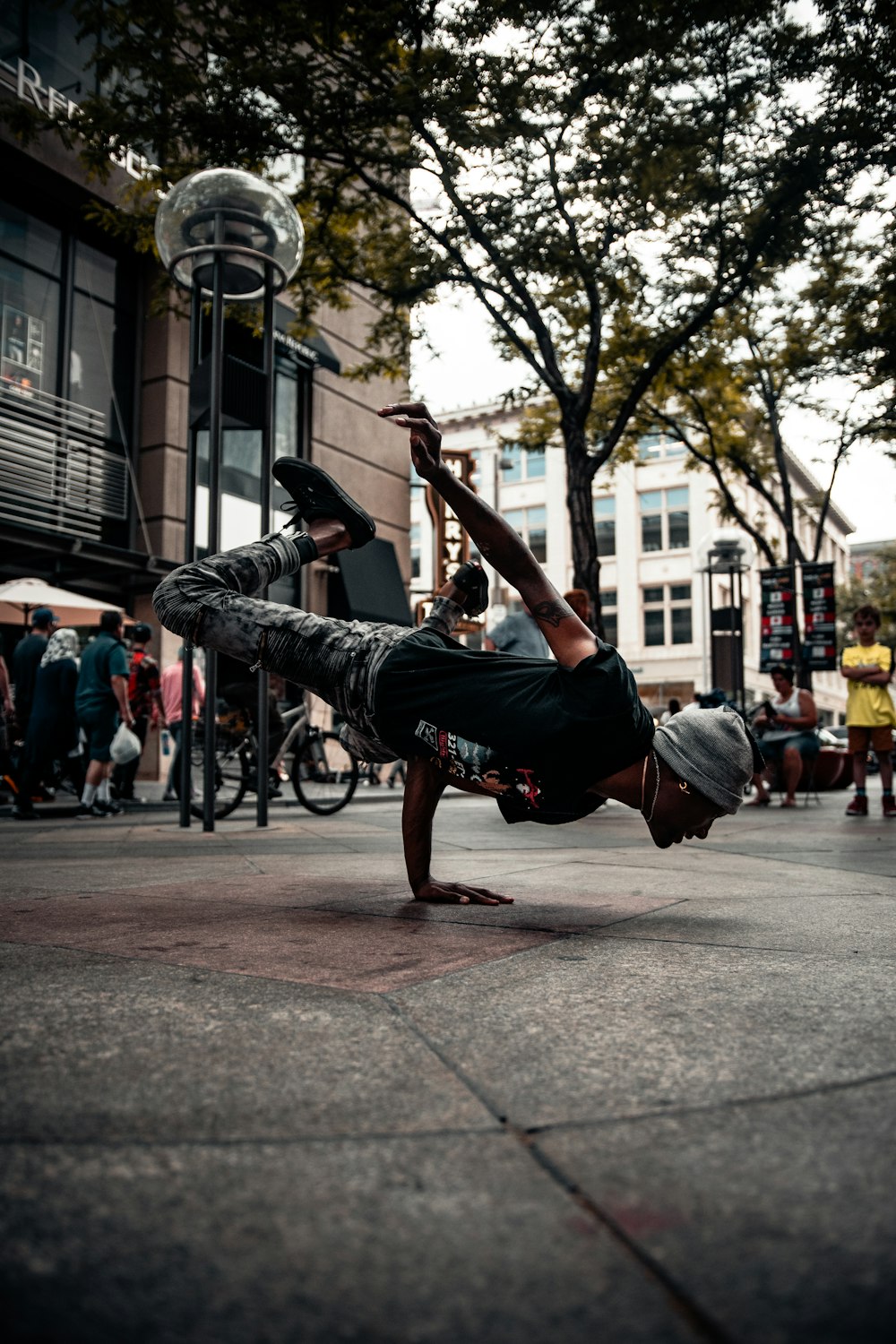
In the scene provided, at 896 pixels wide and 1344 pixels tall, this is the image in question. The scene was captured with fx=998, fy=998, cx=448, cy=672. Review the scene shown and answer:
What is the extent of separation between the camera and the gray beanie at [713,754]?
297cm

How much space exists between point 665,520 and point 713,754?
43.4m

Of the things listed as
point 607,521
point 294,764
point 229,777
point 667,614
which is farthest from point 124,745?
point 607,521

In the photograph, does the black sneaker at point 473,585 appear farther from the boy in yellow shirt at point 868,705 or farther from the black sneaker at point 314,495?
the boy in yellow shirt at point 868,705

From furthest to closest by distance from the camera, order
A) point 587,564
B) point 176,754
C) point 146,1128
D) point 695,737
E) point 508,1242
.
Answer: point 587,564 < point 176,754 < point 695,737 < point 146,1128 < point 508,1242

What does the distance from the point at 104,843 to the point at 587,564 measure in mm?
6885

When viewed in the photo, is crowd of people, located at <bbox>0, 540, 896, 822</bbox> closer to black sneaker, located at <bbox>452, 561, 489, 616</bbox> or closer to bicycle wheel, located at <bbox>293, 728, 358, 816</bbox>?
bicycle wheel, located at <bbox>293, 728, 358, 816</bbox>

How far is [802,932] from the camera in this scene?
8.83ft

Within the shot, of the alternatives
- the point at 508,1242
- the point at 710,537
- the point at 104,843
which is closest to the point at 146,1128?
the point at 508,1242

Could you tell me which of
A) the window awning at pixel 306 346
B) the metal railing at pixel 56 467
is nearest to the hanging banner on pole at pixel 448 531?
the window awning at pixel 306 346

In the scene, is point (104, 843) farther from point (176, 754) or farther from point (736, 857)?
point (176, 754)

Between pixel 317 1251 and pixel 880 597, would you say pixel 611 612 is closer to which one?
pixel 880 597

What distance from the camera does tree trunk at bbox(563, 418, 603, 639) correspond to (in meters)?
11.6

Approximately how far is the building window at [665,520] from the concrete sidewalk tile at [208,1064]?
4423 cm

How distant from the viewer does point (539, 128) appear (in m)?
9.84
